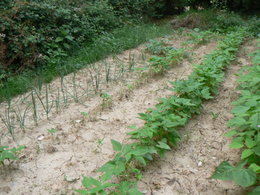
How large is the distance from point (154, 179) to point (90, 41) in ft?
16.3

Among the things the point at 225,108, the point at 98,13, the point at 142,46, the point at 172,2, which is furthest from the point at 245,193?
the point at 172,2

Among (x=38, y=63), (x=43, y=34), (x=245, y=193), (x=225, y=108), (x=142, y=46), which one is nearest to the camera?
(x=245, y=193)

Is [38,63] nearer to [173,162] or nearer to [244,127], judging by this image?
[173,162]

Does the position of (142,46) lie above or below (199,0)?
below

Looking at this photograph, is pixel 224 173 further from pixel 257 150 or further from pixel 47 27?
pixel 47 27

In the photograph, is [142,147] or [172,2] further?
[172,2]

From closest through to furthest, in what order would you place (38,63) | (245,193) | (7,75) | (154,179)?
(245,193) → (154,179) → (7,75) → (38,63)

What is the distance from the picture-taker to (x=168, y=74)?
4.68 m

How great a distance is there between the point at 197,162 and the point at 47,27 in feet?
15.2

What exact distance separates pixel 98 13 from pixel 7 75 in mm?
3851

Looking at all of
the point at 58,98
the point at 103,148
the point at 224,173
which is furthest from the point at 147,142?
the point at 58,98

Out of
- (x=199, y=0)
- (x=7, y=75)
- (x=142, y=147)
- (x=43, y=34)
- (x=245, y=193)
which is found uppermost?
(x=199, y=0)

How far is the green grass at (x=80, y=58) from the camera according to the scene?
4.20 meters

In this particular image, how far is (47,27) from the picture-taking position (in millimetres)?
5711
